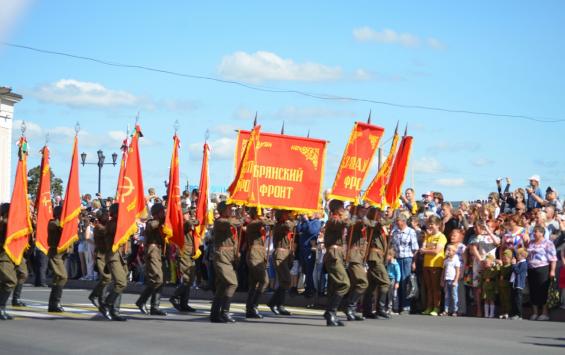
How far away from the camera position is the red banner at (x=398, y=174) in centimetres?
1770

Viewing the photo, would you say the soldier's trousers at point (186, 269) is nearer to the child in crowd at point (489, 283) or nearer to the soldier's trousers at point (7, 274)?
the soldier's trousers at point (7, 274)

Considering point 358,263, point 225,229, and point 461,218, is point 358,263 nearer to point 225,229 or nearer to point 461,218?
point 225,229

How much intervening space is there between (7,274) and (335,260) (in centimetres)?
503

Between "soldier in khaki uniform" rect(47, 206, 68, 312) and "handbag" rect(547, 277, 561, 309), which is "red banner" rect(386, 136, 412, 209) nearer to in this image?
"handbag" rect(547, 277, 561, 309)

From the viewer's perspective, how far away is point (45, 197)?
1767 cm

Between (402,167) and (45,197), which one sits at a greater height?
(402,167)

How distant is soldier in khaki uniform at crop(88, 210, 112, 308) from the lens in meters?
16.7

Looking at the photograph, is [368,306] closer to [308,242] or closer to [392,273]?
[392,273]

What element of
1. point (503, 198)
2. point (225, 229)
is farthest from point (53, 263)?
point (503, 198)

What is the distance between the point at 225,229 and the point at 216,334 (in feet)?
8.48

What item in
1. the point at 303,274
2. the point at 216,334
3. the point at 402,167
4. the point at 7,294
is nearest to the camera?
the point at 216,334

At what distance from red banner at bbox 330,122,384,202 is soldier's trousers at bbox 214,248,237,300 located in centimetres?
203

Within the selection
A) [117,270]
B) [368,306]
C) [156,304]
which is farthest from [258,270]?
[117,270]

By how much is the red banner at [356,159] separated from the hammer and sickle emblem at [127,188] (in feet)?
10.8
